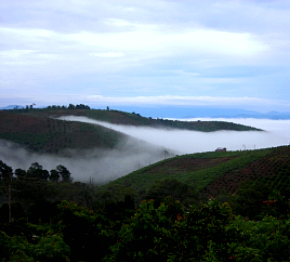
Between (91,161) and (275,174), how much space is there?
4699 centimetres

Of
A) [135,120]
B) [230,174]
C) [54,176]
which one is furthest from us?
[135,120]

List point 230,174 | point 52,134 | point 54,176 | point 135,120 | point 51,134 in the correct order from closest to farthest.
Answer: point 230,174 → point 54,176 → point 51,134 → point 52,134 → point 135,120

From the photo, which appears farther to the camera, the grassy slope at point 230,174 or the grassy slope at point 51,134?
the grassy slope at point 51,134

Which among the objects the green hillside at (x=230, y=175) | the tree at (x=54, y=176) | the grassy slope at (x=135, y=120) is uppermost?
the grassy slope at (x=135, y=120)

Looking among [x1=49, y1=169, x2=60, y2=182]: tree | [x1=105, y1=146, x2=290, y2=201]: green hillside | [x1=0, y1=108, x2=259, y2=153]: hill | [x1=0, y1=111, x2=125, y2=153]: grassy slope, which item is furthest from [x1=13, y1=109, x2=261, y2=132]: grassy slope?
[x1=49, y1=169, x2=60, y2=182]: tree

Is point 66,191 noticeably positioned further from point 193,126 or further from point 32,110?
point 193,126

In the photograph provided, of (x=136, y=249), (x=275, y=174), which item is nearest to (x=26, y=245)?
(x=136, y=249)

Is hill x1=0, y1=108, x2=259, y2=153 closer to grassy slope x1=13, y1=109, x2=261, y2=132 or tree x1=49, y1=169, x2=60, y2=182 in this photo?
grassy slope x1=13, y1=109, x2=261, y2=132

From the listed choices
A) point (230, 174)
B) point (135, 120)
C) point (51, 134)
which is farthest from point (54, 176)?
point (135, 120)

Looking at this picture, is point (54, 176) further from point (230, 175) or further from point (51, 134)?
point (51, 134)

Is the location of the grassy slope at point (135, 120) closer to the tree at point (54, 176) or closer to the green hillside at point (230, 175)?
the green hillside at point (230, 175)

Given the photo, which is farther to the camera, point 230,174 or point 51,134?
point 51,134

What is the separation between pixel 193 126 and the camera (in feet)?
491

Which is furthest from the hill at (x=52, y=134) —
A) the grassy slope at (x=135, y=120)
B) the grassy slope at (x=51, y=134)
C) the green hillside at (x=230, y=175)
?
the green hillside at (x=230, y=175)
